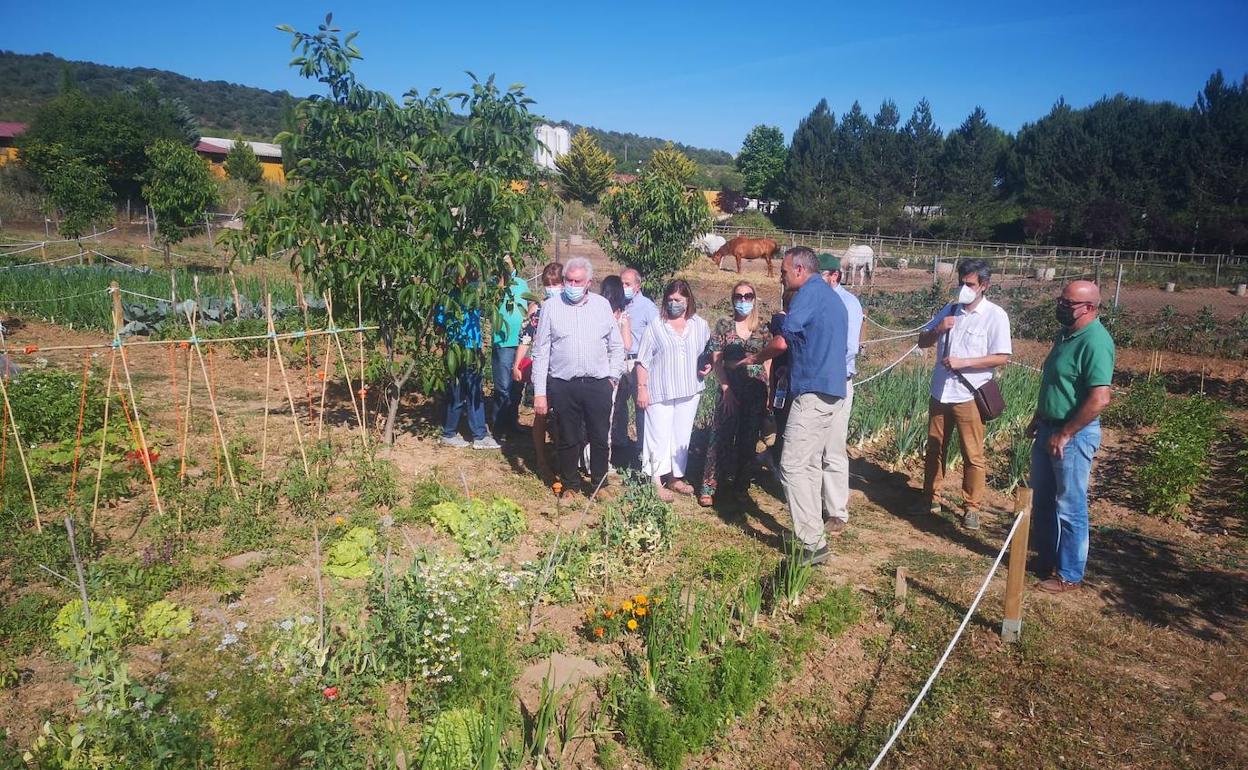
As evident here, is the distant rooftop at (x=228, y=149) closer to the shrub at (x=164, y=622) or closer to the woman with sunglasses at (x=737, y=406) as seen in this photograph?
the woman with sunglasses at (x=737, y=406)

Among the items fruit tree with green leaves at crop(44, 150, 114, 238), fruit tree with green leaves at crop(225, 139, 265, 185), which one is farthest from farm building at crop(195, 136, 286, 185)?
fruit tree with green leaves at crop(44, 150, 114, 238)

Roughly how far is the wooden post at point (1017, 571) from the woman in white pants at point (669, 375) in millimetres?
2276

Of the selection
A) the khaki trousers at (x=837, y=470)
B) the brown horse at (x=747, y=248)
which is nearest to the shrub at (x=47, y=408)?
the khaki trousers at (x=837, y=470)

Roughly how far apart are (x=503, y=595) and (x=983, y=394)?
3.46 meters

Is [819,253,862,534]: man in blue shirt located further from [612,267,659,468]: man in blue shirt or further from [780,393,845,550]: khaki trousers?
[612,267,659,468]: man in blue shirt

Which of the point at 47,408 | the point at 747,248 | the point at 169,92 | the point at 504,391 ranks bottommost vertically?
the point at 47,408

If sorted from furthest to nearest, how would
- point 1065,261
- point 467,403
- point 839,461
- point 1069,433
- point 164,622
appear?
point 1065,261 < point 467,403 < point 839,461 < point 1069,433 < point 164,622

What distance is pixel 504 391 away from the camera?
639 cm

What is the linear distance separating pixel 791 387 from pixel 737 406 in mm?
1012

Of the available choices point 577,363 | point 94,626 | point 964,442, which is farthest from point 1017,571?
point 94,626

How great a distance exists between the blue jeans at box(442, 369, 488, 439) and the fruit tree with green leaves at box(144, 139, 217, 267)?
46.9 ft

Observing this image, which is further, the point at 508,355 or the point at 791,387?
the point at 508,355

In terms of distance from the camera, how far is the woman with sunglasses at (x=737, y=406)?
16.9 ft

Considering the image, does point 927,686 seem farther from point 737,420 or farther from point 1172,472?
point 1172,472
